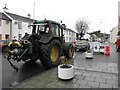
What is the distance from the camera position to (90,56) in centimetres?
955

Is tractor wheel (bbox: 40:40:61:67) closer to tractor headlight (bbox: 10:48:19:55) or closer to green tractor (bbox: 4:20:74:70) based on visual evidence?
green tractor (bbox: 4:20:74:70)

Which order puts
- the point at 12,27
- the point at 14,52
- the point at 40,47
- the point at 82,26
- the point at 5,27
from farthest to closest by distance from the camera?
the point at 82,26 → the point at 12,27 → the point at 5,27 → the point at 40,47 → the point at 14,52

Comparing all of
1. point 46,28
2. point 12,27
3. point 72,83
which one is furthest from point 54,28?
point 12,27

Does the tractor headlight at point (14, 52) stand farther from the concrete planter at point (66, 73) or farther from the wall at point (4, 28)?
the wall at point (4, 28)

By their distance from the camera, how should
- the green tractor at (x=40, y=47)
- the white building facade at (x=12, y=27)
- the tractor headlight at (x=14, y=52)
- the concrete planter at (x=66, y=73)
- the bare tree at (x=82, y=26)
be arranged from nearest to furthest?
the concrete planter at (x=66, y=73) → the tractor headlight at (x=14, y=52) → the green tractor at (x=40, y=47) → the white building facade at (x=12, y=27) → the bare tree at (x=82, y=26)

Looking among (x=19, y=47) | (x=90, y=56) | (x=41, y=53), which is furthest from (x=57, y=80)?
(x=90, y=56)

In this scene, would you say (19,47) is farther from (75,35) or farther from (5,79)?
(75,35)

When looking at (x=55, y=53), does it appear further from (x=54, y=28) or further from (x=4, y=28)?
(x=4, y=28)

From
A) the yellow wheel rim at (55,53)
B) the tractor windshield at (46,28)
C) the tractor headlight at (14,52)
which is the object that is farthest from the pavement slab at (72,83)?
the tractor windshield at (46,28)

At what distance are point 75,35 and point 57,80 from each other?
5446 cm

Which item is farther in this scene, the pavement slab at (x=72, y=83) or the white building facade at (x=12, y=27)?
the white building facade at (x=12, y=27)

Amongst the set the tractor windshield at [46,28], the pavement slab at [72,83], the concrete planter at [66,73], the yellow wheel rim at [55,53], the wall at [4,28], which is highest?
the wall at [4,28]

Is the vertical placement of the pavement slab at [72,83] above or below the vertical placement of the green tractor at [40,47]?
below

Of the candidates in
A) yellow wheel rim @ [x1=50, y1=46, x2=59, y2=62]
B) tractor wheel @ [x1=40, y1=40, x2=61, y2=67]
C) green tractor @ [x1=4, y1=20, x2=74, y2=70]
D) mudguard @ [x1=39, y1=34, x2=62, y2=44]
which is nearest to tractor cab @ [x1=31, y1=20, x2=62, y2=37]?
green tractor @ [x1=4, y1=20, x2=74, y2=70]
